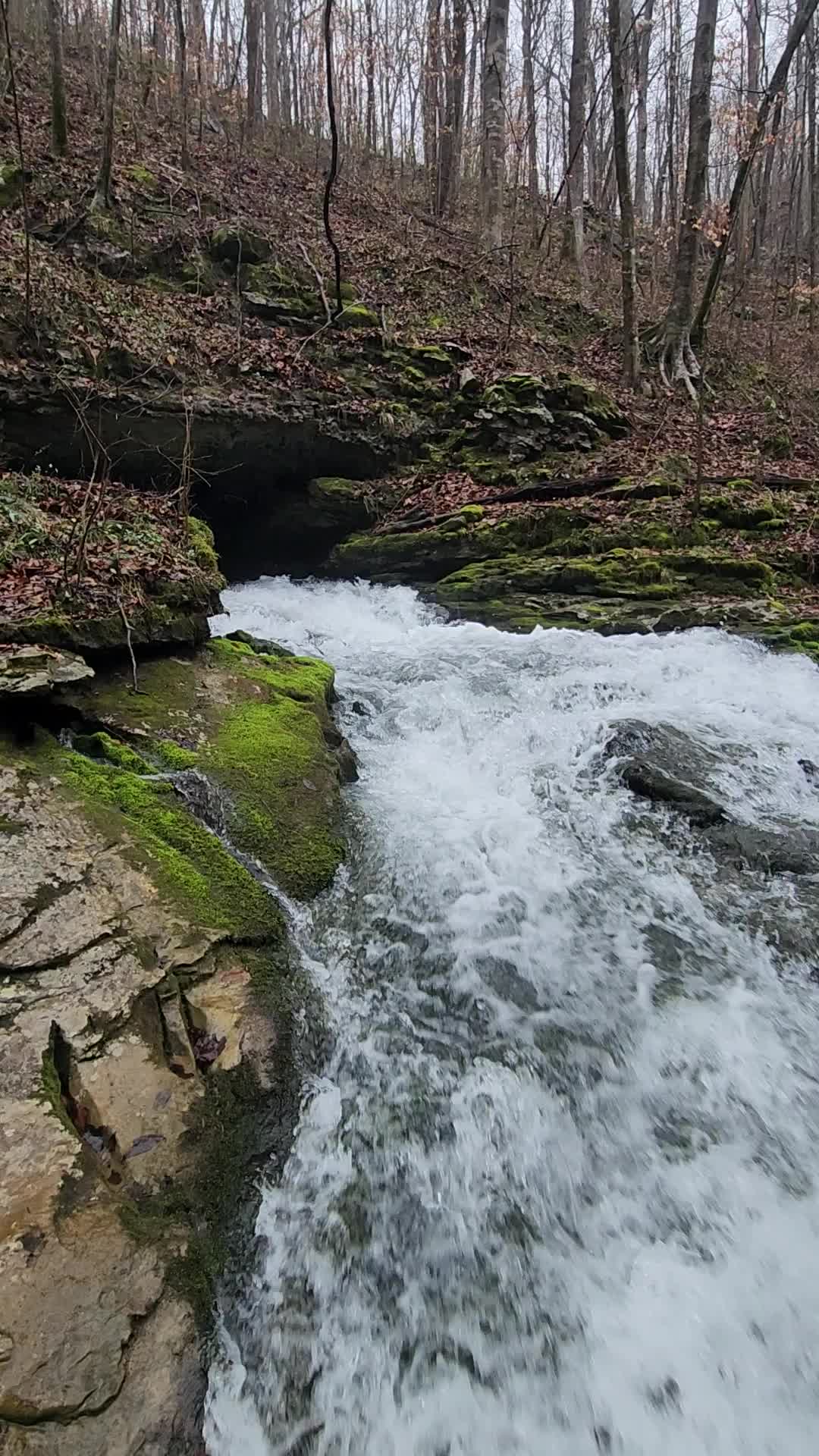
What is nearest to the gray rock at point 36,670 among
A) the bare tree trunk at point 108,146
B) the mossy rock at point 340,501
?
the mossy rock at point 340,501

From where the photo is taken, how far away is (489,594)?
10.0 m

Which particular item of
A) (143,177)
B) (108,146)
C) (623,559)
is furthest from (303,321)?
A: (623,559)

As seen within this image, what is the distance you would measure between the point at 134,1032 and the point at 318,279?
13.8 meters

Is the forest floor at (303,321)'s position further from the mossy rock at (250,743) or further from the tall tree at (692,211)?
the mossy rock at (250,743)

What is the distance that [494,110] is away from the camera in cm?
1625

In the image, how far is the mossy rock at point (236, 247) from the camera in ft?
41.5

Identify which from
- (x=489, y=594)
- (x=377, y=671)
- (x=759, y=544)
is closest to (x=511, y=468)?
(x=489, y=594)

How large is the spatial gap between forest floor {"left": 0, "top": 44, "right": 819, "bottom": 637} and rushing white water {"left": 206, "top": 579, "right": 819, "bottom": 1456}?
405 centimetres

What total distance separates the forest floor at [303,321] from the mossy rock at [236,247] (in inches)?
6.8

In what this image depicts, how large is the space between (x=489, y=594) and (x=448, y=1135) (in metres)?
7.72

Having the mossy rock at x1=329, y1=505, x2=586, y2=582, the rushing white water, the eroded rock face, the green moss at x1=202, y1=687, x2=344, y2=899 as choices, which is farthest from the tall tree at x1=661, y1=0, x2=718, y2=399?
the eroded rock face

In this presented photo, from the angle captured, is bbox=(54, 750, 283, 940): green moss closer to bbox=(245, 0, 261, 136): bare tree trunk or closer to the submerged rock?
the submerged rock

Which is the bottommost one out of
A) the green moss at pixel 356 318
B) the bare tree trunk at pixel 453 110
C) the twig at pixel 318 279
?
the green moss at pixel 356 318

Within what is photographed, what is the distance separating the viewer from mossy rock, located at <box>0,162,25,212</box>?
1135 centimetres
